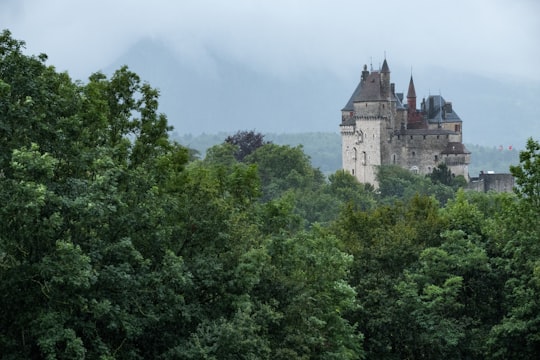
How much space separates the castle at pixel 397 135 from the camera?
17400cm

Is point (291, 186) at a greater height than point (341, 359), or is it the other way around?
point (291, 186)

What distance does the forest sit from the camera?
1130 inches

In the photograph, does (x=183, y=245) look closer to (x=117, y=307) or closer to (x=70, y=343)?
(x=117, y=307)

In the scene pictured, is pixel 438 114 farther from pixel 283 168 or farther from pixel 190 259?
pixel 190 259

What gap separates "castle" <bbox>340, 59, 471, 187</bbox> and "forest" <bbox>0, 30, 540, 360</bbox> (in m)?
118

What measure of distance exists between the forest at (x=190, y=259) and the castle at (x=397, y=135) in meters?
118

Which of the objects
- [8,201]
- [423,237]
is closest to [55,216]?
[8,201]

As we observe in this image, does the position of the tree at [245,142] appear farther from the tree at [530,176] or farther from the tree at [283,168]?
the tree at [530,176]

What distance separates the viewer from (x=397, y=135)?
179375mm

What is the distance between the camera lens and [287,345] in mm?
37000

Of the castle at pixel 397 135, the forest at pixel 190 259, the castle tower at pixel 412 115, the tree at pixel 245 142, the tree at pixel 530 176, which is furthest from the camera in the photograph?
the castle tower at pixel 412 115

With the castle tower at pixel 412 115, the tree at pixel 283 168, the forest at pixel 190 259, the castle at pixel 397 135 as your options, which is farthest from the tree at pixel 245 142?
the forest at pixel 190 259

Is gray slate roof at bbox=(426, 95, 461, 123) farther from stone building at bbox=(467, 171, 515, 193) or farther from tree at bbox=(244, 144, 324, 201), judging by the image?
tree at bbox=(244, 144, 324, 201)

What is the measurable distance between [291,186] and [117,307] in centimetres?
12298
